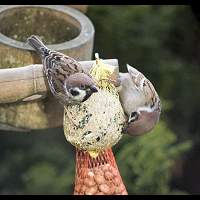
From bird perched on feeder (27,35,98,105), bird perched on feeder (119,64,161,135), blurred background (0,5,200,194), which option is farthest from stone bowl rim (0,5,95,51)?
blurred background (0,5,200,194)

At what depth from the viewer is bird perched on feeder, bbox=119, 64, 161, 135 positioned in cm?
178

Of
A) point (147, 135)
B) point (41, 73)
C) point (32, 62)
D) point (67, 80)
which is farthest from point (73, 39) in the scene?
point (147, 135)

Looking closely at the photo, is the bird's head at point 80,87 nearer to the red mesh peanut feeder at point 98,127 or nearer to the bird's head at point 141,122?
the red mesh peanut feeder at point 98,127

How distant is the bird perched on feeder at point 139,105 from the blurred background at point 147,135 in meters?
1.51

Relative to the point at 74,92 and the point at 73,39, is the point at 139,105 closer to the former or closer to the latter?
the point at 74,92

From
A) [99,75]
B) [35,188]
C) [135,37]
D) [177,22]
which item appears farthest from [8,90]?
[177,22]

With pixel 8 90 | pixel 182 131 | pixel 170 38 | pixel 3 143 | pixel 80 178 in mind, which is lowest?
pixel 182 131

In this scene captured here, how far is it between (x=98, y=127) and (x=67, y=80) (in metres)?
0.16

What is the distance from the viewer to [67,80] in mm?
1755

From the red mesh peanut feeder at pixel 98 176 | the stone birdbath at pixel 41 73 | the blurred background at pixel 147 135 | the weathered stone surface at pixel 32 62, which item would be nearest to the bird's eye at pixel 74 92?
the stone birdbath at pixel 41 73

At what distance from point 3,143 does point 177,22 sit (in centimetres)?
145

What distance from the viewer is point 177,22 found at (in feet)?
13.6

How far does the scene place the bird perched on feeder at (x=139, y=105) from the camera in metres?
1.78

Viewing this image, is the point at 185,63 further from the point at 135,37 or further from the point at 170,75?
the point at 135,37
